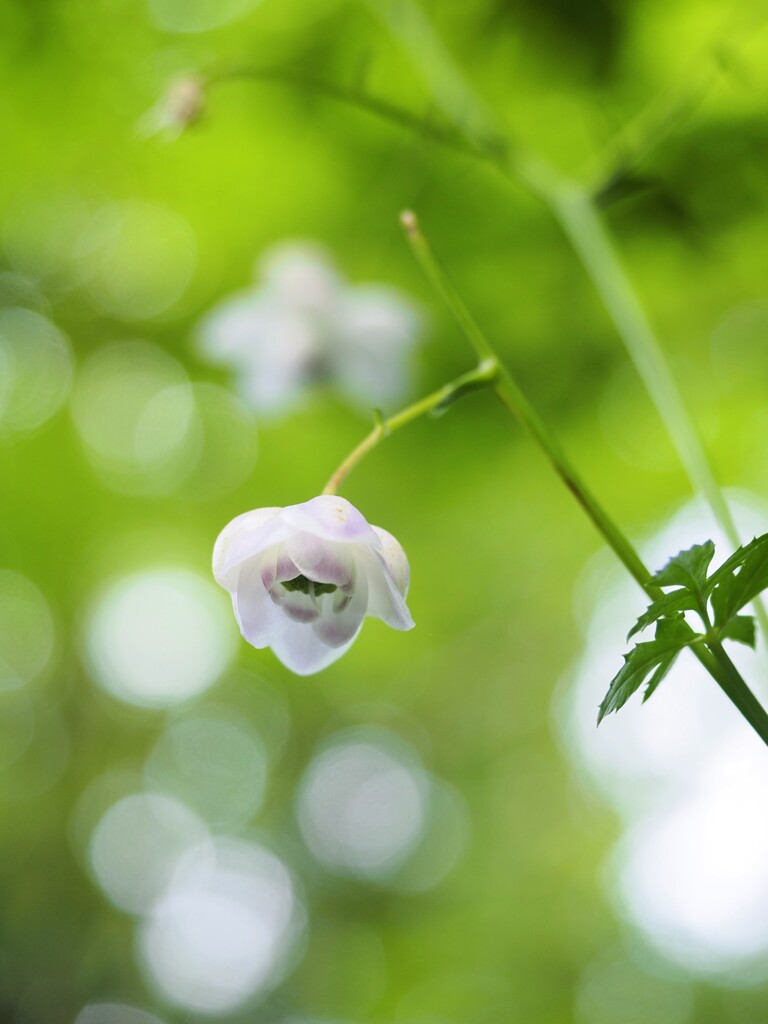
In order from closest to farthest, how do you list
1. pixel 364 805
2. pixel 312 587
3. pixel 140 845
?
pixel 312 587 → pixel 140 845 → pixel 364 805

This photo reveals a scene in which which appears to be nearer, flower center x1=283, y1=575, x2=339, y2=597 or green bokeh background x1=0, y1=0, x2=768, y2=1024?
flower center x1=283, y1=575, x2=339, y2=597

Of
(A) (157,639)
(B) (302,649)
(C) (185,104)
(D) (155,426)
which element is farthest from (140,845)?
(B) (302,649)

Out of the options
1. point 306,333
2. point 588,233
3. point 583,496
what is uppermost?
A: point 306,333

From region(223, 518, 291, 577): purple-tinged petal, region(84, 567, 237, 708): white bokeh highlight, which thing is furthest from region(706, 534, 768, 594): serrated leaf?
region(84, 567, 237, 708): white bokeh highlight

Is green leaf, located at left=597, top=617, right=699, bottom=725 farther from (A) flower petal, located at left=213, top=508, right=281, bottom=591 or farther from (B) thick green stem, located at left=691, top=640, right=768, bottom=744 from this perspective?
→ (A) flower petal, located at left=213, top=508, right=281, bottom=591

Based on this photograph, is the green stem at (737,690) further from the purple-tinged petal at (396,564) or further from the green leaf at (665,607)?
the purple-tinged petal at (396,564)

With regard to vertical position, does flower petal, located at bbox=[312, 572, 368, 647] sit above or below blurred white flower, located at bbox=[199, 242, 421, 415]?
below

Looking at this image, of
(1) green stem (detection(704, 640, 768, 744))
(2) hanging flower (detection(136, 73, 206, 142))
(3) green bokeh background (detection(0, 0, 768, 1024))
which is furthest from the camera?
(3) green bokeh background (detection(0, 0, 768, 1024))

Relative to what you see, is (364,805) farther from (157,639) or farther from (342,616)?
(342,616)
